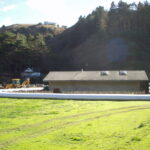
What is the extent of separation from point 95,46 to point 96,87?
146ft

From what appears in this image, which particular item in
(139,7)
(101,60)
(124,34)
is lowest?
(101,60)

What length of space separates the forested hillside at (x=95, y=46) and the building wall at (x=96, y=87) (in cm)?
2932

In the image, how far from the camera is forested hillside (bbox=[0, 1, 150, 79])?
72.1m

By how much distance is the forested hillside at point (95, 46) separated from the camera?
237 feet

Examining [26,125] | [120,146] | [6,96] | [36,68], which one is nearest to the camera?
[120,146]

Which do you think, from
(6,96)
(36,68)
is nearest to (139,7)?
(36,68)

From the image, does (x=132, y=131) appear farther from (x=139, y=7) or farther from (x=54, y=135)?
(x=139, y=7)

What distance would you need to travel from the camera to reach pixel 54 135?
12.5m

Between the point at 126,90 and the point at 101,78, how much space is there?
12.2 feet

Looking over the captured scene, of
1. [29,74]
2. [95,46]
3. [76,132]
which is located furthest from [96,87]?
[95,46]

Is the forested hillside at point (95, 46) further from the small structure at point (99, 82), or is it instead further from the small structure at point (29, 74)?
the small structure at point (99, 82)

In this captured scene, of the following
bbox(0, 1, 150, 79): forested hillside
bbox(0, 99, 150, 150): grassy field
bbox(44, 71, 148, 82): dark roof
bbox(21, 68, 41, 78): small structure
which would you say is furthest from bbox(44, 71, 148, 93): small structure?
bbox(0, 1, 150, 79): forested hillside

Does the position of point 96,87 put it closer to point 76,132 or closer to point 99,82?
point 99,82

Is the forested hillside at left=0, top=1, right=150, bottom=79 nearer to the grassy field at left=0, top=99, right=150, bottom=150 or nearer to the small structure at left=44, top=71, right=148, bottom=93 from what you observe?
the small structure at left=44, top=71, right=148, bottom=93
